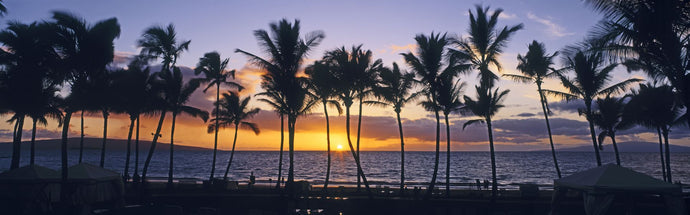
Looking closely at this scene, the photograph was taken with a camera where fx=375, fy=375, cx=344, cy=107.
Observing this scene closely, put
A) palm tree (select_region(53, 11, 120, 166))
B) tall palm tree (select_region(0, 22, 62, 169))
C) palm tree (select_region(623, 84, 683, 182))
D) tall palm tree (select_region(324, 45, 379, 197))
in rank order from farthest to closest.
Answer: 1. palm tree (select_region(623, 84, 683, 182))
2. tall palm tree (select_region(324, 45, 379, 197))
3. tall palm tree (select_region(0, 22, 62, 169))
4. palm tree (select_region(53, 11, 120, 166))

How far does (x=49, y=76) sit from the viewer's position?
61.7ft

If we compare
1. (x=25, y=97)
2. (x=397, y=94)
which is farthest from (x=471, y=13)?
(x=25, y=97)

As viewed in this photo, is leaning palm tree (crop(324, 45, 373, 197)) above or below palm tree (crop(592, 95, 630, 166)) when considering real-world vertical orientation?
above

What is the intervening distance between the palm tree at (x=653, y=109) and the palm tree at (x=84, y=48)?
3543 centimetres

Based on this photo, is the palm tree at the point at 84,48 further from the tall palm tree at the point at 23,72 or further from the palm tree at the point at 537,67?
the palm tree at the point at 537,67

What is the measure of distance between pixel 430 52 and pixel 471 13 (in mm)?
3899

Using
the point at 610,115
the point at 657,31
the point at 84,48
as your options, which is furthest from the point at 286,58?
the point at 610,115

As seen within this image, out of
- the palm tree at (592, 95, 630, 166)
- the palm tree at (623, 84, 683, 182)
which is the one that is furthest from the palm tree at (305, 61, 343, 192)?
the palm tree at (623, 84, 683, 182)

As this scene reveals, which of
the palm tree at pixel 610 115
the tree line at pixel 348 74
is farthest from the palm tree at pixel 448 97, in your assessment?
the palm tree at pixel 610 115

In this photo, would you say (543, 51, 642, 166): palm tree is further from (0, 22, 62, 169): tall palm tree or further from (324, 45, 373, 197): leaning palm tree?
(0, 22, 62, 169): tall palm tree

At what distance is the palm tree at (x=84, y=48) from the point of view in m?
16.2

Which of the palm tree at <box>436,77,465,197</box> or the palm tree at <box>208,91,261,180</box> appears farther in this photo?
the palm tree at <box>208,91,261,180</box>

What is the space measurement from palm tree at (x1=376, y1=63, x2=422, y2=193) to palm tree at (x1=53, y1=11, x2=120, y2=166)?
51.8ft

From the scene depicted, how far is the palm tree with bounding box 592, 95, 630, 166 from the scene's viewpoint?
94.1ft
